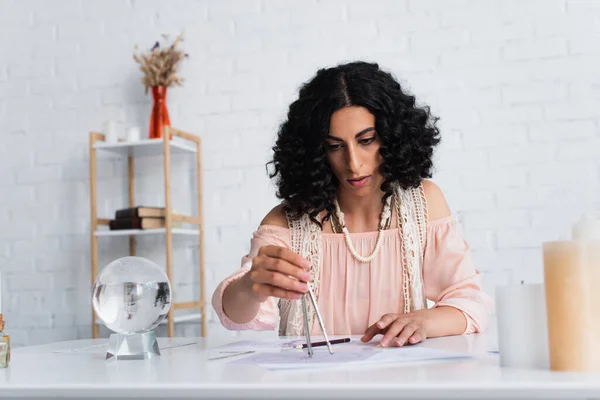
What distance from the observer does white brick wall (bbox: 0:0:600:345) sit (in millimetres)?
2711

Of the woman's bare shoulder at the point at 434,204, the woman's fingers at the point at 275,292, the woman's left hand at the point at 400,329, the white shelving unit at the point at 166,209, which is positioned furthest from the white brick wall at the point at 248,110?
the woman's fingers at the point at 275,292

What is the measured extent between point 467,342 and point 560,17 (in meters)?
1.93

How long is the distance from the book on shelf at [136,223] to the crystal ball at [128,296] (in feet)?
5.87

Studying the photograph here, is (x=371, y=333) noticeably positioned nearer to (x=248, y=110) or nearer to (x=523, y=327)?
(x=523, y=327)

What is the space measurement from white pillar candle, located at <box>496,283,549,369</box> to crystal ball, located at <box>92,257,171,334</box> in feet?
1.78

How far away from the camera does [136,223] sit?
9.50 feet

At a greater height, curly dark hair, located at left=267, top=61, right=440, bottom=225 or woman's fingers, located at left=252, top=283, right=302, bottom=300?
curly dark hair, located at left=267, top=61, right=440, bottom=225

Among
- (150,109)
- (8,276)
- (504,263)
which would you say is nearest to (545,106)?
(504,263)

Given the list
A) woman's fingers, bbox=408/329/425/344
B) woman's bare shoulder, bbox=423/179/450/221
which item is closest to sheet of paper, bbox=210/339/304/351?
woman's fingers, bbox=408/329/425/344

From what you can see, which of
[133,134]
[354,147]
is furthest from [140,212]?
[354,147]

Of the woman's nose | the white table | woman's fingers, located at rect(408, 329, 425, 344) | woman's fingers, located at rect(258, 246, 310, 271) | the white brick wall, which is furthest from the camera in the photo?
the white brick wall

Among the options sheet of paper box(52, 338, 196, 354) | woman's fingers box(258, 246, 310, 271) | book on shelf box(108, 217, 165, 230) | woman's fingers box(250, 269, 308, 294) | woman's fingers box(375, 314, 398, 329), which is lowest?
sheet of paper box(52, 338, 196, 354)

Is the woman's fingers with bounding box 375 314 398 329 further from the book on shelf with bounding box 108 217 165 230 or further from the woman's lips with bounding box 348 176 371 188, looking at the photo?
the book on shelf with bounding box 108 217 165 230

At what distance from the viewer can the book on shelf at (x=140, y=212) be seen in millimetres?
2889
